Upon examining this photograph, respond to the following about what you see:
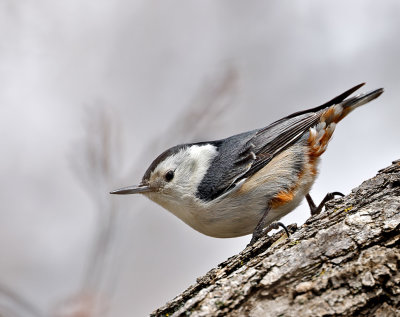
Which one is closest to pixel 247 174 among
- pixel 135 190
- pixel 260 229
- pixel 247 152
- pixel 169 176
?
pixel 247 152

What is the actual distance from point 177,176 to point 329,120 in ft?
2.16

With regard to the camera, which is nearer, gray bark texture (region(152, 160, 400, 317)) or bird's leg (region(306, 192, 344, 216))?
gray bark texture (region(152, 160, 400, 317))

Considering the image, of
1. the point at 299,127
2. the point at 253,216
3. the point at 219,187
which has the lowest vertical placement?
the point at 253,216

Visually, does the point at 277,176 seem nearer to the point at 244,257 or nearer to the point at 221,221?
the point at 221,221

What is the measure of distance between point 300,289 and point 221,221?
0.80 m

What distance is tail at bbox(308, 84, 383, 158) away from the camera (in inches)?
77.6

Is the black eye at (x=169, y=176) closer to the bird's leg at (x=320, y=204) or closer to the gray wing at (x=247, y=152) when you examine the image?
the gray wing at (x=247, y=152)

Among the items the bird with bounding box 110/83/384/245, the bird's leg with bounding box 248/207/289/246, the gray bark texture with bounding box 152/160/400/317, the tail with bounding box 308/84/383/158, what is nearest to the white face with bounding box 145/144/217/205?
the bird with bounding box 110/83/384/245

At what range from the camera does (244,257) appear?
1.27m

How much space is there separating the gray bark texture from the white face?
740mm

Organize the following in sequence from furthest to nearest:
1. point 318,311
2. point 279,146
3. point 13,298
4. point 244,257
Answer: point 279,146 < point 13,298 < point 244,257 < point 318,311

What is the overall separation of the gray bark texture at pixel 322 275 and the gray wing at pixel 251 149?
653mm

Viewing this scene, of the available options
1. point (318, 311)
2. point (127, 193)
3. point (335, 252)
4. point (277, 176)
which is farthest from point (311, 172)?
point (318, 311)

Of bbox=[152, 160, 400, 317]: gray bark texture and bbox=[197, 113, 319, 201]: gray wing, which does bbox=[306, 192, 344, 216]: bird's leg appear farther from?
bbox=[152, 160, 400, 317]: gray bark texture
